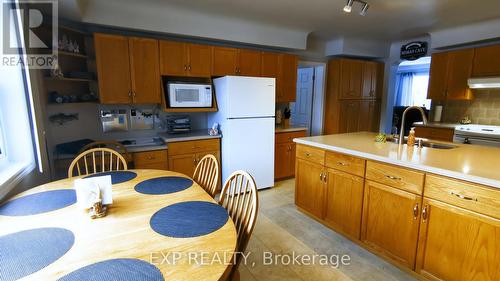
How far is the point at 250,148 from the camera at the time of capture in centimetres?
341

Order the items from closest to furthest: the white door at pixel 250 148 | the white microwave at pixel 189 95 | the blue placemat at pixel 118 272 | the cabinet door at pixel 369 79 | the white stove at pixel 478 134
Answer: the blue placemat at pixel 118 272 → the white microwave at pixel 189 95 → the white door at pixel 250 148 → the white stove at pixel 478 134 → the cabinet door at pixel 369 79

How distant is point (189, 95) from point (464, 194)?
2.90 meters

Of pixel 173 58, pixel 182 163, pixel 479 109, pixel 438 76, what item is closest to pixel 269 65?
pixel 173 58

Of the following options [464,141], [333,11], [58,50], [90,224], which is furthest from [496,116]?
[58,50]

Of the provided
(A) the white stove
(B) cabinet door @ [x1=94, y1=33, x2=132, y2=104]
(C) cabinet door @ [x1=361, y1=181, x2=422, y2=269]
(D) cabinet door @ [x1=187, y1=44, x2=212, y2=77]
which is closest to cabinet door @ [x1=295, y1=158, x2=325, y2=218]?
(C) cabinet door @ [x1=361, y1=181, x2=422, y2=269]

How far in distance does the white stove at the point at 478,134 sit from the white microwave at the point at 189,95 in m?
3.75

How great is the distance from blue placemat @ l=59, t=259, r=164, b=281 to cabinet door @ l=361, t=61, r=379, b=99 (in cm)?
500

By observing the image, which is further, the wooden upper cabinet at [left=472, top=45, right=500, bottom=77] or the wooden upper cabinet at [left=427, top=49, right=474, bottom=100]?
the wooden upper cabinet at [left=427, top=49, right=474, bottom=100]

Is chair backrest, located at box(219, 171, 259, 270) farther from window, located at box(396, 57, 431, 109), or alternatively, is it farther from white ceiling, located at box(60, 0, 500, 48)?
window, located at box(396, 57, 431, 109)

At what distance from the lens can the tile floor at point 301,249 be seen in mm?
1892

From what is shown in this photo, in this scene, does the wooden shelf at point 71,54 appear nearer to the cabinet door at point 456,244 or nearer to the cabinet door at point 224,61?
the cabinet door at point 224,61

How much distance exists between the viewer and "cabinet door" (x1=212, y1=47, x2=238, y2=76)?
3426 mm

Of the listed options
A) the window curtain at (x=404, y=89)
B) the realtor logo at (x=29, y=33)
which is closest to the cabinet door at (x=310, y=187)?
the realtor logo at (x=29, y=33)

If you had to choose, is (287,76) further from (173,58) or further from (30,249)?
(30,249)
